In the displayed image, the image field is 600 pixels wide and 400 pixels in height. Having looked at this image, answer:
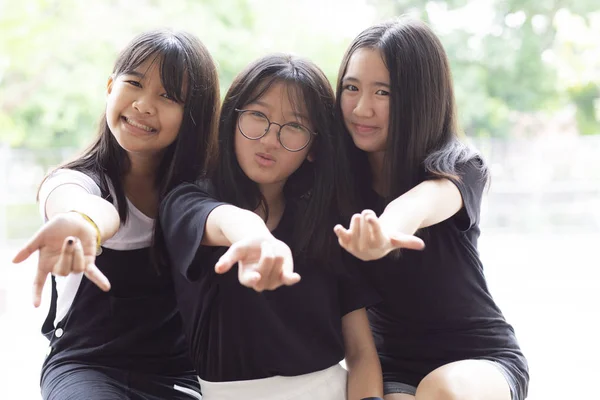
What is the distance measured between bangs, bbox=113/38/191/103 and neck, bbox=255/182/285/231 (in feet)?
0.81

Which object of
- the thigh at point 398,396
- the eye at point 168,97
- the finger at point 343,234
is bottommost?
the thigh at point 398,396

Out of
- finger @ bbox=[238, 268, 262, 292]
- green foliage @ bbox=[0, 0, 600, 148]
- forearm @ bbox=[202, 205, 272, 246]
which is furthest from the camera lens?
green foliage @ bbox=[0, 0, 600, 148]

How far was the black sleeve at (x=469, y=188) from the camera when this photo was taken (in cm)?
136

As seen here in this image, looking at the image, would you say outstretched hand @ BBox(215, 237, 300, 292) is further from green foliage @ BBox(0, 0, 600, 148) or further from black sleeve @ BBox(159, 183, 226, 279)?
green foliage @ BBox(0, 0, 600, 148)

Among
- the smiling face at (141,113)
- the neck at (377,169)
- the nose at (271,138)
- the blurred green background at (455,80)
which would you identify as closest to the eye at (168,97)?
the smiling face at (141,113)

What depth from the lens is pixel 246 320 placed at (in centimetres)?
129

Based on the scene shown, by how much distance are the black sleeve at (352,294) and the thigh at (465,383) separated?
187 millimetres

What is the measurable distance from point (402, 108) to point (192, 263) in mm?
538

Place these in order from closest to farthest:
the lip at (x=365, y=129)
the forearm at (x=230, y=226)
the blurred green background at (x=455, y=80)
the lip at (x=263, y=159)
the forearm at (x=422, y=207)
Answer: the forearm at (x=230, y=226) < the forearm at (x=422, y=207) < the lip at (x=263, y=159) < the lip at (x=365, y=129) < the blurred green background at (x=455, y=80)

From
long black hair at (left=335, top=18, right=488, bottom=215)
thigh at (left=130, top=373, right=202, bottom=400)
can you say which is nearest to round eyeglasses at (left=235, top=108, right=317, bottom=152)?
long black hair at (left=335, top=18, right=488, bottom=215)

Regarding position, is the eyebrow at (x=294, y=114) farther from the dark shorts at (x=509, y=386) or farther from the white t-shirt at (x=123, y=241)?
the dark shorts at (x=509, y=386)

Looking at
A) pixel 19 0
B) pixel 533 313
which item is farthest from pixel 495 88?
pixel 19 0

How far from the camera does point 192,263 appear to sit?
1.17m

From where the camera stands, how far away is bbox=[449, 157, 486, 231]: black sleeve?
1362 mm
